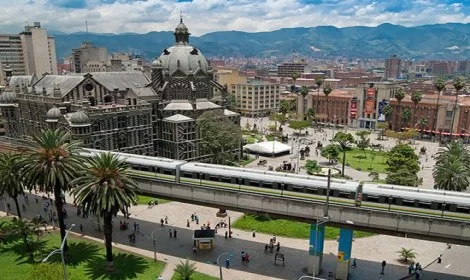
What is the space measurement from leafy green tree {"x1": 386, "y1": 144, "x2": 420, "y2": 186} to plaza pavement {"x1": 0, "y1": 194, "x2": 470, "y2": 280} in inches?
658

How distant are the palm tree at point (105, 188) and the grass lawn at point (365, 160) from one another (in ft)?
227

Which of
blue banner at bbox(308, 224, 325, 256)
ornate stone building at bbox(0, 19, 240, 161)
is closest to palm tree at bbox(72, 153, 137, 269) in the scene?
blue banner at bbox(308, 224, 325, 256)

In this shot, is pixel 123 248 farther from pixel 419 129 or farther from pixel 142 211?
pixel 419 129

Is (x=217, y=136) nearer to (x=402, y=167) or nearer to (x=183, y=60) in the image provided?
(x=183, y=60)

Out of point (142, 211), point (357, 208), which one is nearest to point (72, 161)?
point (142, 211)

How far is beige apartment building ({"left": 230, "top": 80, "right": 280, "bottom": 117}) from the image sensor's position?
193m

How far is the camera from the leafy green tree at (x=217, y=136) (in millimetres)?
89150

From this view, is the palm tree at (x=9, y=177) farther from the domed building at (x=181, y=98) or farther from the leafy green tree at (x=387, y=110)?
the leafy green tree at (x=387, y=110)

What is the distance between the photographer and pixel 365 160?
10775cm

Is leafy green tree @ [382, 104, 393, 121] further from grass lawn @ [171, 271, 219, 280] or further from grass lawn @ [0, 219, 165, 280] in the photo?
grass lawn @ [0, 219, 165, 280]

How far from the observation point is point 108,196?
4256cm

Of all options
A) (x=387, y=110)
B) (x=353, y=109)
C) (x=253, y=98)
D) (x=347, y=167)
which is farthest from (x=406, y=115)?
(x=253, y=98)

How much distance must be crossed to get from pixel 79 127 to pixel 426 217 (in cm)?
6568

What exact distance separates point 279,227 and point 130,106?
160 feet
